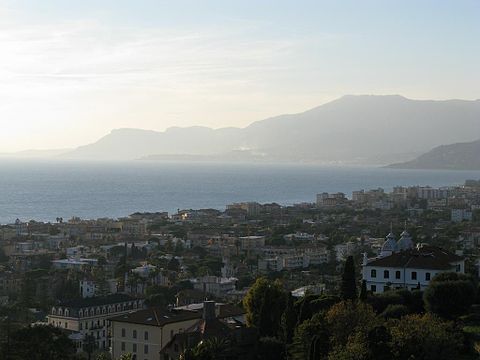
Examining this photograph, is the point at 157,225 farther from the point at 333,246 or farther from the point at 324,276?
the point at 324,276

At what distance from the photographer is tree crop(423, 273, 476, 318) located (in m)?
22.5

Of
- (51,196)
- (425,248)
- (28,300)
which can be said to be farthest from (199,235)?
(51,196)

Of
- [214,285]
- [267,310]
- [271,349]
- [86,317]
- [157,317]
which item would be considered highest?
[267,310]

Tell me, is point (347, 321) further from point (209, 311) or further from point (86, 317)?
point (86, 317)

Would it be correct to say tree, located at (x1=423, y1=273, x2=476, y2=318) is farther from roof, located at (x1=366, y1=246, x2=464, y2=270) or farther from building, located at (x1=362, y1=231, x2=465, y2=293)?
roof, located at (x1=366, y1=246, x2=464, y2=270)

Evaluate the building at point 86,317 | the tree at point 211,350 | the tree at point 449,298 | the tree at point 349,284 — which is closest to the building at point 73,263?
the building at point 86,317

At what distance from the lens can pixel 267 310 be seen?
2305 cm

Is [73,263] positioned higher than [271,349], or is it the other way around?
[271,349]

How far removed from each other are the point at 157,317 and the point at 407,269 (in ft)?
26.5

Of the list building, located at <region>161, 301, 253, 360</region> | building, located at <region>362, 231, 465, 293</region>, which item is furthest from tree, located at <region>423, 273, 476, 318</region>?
building, located at <region>362, 231, 465, 293</region>

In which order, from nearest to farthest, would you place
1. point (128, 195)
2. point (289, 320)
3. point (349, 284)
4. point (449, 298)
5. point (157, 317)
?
point (289, 320)
point (449, 298)
point (349, 284)
point (157, 317)
point (128, 195)

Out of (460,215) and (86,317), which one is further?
(460,215)

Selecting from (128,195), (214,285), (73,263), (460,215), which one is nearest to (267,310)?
(214,285)

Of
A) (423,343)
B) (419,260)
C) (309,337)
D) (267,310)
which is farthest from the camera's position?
(419,260)
